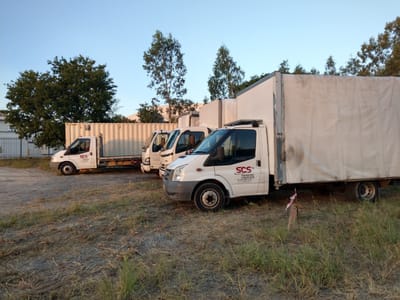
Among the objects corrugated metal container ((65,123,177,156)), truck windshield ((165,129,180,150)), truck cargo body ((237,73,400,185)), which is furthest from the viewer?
corrugated metal container ((65,123,177,156))

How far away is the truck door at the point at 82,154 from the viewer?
16.7m

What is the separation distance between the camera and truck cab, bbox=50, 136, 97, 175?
16625mm

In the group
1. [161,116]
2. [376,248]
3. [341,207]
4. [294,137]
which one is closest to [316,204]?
[341,207]

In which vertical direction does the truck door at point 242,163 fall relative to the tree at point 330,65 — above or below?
below

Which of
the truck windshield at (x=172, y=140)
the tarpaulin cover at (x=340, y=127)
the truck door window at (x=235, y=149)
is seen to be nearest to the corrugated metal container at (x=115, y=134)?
the truck windshield at (x=172, y=140)

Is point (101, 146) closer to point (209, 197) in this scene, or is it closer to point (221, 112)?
point (221, 112)

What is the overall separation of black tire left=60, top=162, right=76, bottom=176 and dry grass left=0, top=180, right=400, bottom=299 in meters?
9.64

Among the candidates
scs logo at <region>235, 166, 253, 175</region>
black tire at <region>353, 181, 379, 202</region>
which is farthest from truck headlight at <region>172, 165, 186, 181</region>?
black tire at <region>353, 181, 379, 202</region>

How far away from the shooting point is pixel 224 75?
28031 mm

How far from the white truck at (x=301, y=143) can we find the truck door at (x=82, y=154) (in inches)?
406

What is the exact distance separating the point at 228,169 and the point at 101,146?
1180cm

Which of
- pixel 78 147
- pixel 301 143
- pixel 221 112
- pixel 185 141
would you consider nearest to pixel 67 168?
pixel 78 147

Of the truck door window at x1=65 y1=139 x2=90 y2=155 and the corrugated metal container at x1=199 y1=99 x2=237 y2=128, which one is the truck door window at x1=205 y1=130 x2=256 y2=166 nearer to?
the corrugated metal container at x1=199 y1=99 x2=237 y2=128

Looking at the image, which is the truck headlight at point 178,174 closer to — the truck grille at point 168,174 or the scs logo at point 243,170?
the truck grille at point 168,174
